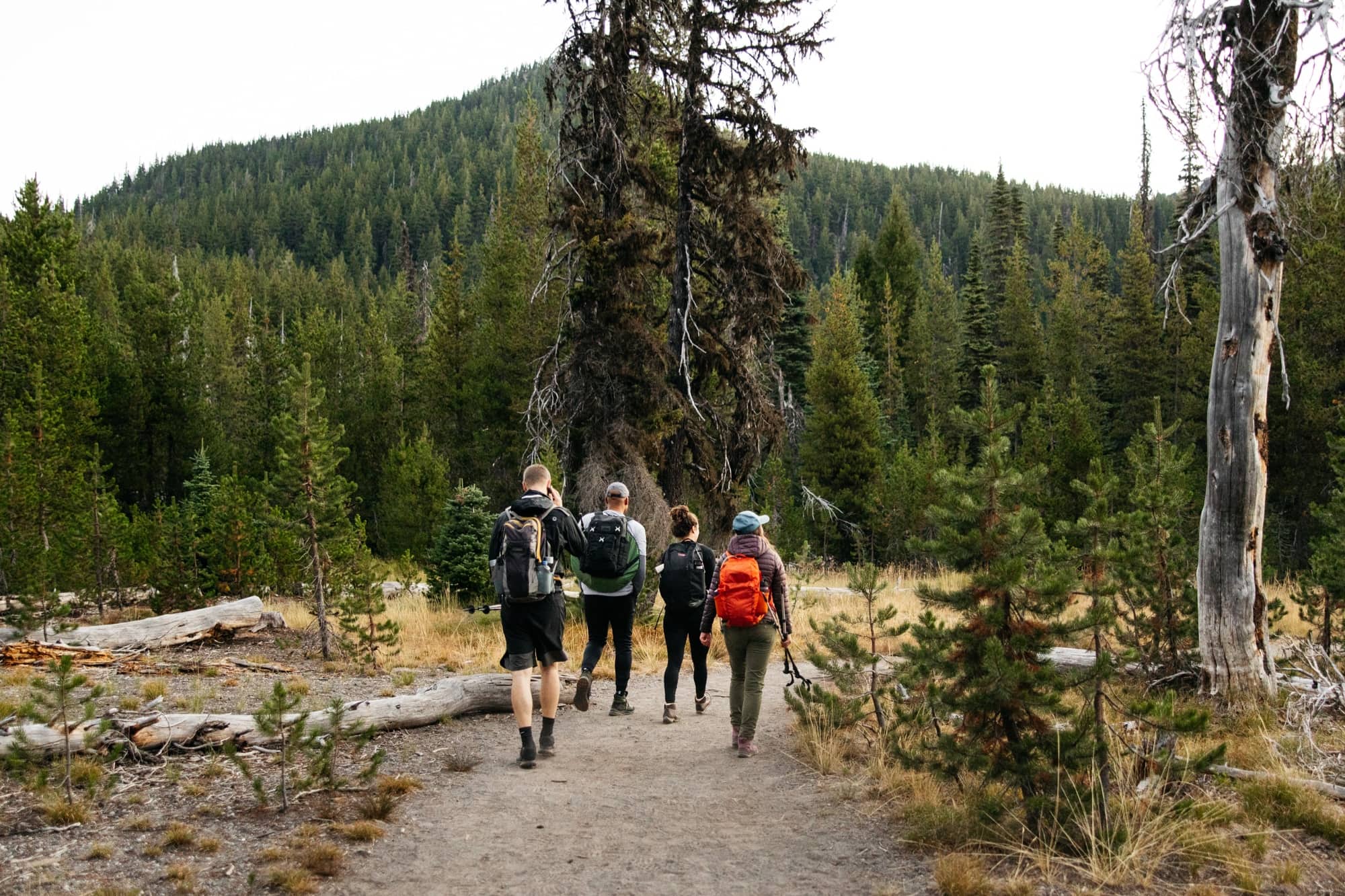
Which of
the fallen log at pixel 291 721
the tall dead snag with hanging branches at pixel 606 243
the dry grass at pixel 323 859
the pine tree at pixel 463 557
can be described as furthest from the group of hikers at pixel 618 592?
the pine tree at pixel 463 557

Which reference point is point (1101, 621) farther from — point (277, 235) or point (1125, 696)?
point (277, 235)

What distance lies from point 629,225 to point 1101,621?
8.86 metres

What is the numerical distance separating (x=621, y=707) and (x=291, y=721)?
301 cm

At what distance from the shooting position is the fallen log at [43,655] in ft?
29.3

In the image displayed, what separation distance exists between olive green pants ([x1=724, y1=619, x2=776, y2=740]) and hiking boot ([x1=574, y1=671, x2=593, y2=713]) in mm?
1618

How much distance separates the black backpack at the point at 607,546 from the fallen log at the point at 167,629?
5982 mm

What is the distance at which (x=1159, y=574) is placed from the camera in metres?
7.98

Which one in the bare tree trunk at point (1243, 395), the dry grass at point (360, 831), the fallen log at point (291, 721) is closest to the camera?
the dry grass at point (360, 831)

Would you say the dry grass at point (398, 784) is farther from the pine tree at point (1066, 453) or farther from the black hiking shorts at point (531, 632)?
the pine tree at point (1066, 453)

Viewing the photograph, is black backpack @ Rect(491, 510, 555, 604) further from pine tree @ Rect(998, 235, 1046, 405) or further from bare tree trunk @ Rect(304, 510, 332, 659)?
pine tree @ Rect(998, 235, 1046, 405)

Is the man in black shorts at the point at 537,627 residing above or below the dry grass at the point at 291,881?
above

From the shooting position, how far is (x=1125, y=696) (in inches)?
315

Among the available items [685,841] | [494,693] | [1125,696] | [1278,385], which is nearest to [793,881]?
[685,841]

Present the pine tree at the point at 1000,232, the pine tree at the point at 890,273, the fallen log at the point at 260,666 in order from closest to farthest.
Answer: the fallen log at the point at 260,666
the pine tree at the point at 890,273
the pine tree at the point at 1000,232
